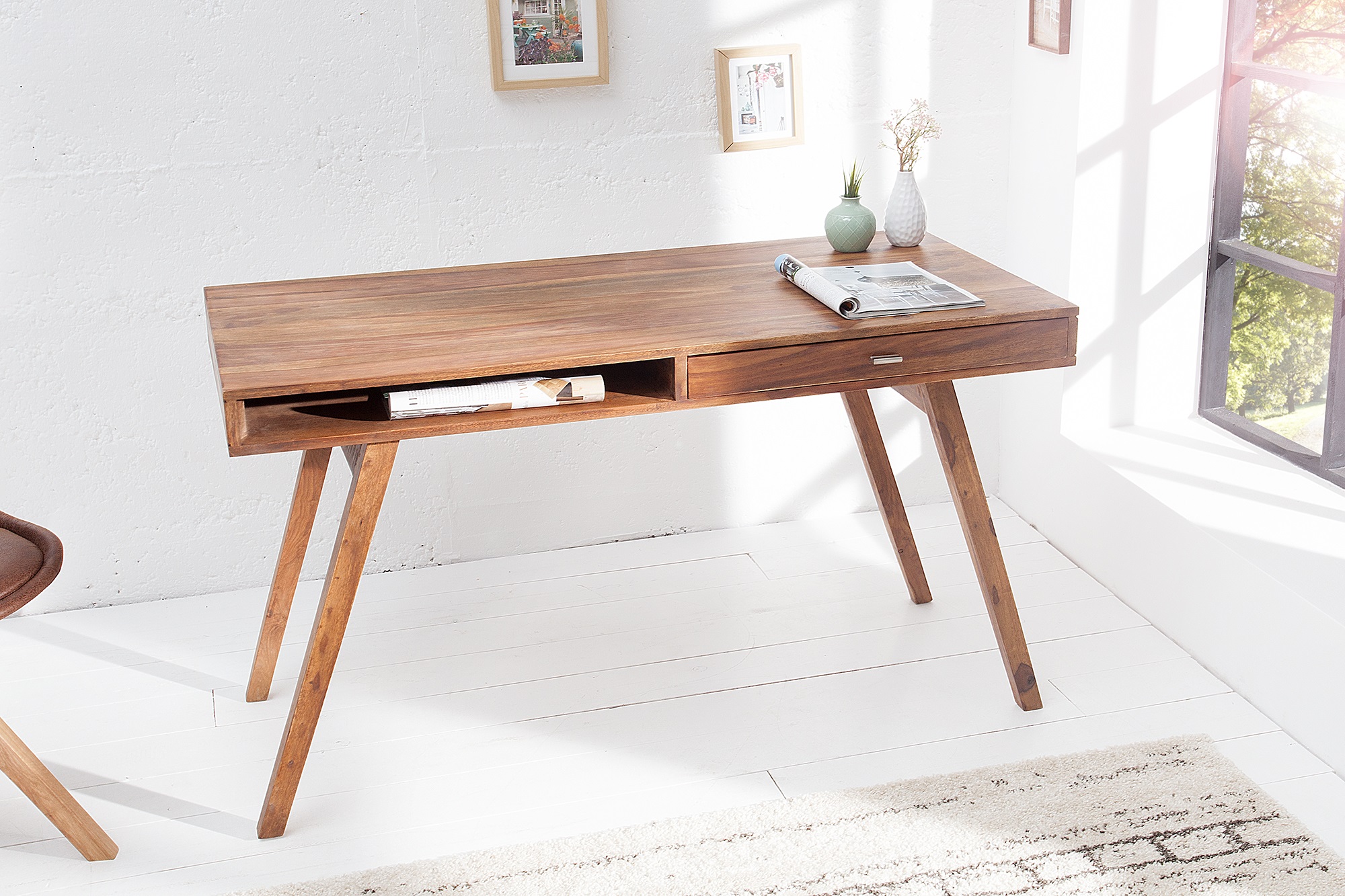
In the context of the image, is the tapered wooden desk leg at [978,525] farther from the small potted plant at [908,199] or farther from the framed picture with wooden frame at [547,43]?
the framed picture with wooden frame at [547,43]

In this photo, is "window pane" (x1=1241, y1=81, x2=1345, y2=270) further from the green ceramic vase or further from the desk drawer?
the green ceramic vase

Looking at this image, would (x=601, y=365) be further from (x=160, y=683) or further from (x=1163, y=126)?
(x=1163, y=126)

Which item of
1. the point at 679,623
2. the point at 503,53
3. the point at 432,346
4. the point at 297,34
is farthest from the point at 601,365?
the point at 297,34

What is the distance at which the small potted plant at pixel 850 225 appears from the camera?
2.56 metres

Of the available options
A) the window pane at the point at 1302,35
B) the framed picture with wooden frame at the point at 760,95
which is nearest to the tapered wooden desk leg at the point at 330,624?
the framed picture with wooden frame at the point at 760,95

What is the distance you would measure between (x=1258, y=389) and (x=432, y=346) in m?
1.86

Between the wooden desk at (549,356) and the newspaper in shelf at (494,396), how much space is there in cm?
2

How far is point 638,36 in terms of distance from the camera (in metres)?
2.94

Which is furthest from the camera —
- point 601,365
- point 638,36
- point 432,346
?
point 638,36

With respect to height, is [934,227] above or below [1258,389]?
above

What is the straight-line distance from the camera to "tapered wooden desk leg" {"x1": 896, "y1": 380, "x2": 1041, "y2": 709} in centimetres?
229

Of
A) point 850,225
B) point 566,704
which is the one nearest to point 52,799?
point 566,704

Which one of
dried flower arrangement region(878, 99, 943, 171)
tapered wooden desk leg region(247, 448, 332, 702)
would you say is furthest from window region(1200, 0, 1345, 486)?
tapered wooden desk leg region(247, 448, 332, 702)

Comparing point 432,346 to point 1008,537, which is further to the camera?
point 1008,537
